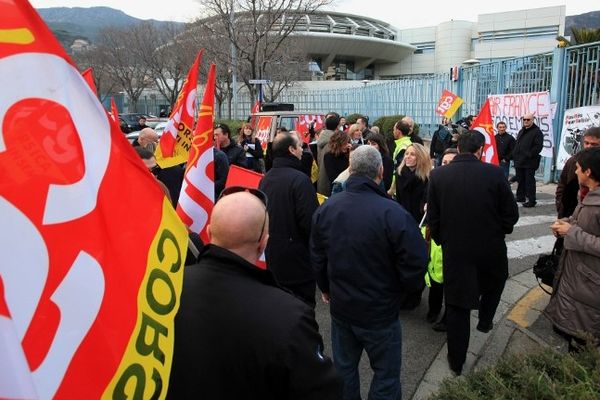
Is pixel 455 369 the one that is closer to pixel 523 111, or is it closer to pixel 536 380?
pixel 536 380

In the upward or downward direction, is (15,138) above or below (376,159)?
above

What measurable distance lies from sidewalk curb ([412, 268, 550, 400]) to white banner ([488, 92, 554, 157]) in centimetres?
505

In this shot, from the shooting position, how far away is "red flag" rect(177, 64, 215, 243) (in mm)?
3771

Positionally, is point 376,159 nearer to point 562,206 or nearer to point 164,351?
point 164,351

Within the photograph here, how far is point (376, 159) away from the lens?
3156 millimetres

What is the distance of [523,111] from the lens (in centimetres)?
1043

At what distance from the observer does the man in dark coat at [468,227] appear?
11.9 feet

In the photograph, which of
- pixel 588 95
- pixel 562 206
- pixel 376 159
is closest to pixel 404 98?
pixel 588 95

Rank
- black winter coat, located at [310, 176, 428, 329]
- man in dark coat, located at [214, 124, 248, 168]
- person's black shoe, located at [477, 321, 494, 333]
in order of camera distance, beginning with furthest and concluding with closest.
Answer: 1. man in dark coat, located at [214, 124, 248, 168]
2. person's black shoe, located at [477, 321, 494, 333]
3. black winter coat, located at [310, 176, 428, 329]

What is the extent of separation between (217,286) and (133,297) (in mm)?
406

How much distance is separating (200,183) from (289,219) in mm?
748

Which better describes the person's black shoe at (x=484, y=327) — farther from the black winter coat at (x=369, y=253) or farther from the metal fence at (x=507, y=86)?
the metal fence at (x=507, y=86)

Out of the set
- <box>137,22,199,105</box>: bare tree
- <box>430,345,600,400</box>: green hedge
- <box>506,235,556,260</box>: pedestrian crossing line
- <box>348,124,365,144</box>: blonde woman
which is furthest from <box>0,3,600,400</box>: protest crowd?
<box>137,22,199,105</box>: bare tree

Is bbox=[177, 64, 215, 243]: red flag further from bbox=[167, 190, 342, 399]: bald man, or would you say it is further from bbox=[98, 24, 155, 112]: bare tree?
bbox=[98, 24, 155, 112]: bare tree
